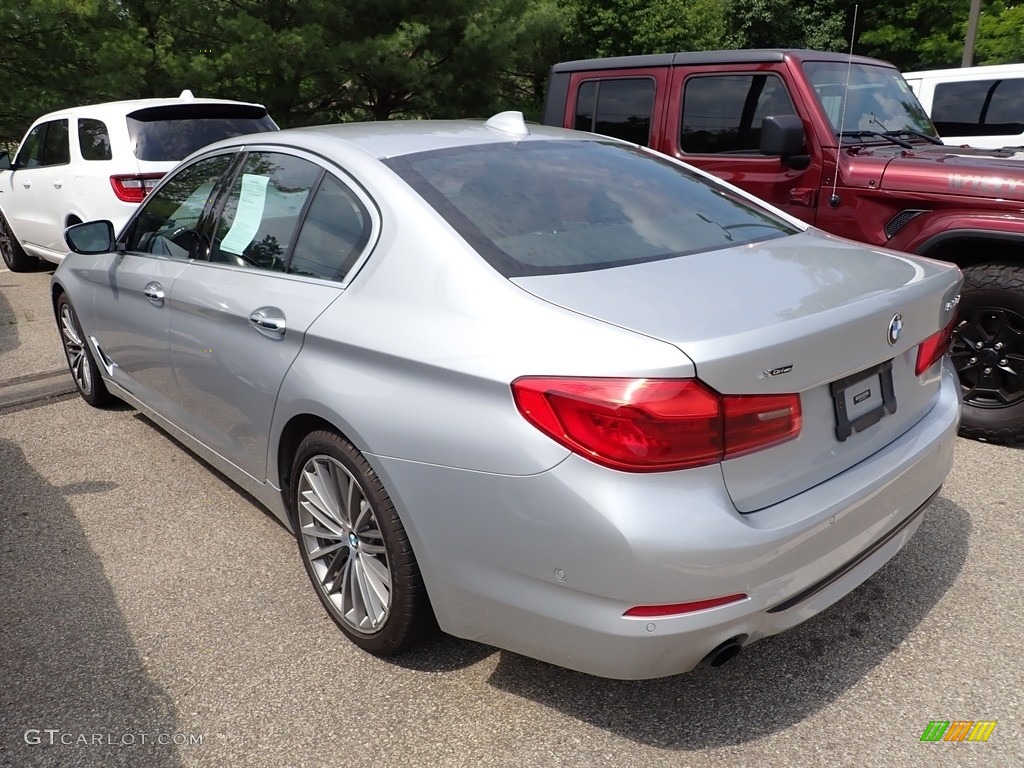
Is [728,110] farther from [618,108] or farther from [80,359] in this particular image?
[80,359]

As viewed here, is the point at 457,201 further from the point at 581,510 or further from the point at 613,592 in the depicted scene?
the point at 613,592

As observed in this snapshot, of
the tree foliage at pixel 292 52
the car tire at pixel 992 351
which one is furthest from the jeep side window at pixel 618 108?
the tree foliage at pixel 292 52

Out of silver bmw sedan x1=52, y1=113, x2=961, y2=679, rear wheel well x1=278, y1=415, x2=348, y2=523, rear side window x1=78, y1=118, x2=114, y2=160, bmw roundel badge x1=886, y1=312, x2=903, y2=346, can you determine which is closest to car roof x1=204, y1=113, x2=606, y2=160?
silver bmw sedan x1=52, y1=113, x2=961, y2=679

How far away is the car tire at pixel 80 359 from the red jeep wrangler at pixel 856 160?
352cm

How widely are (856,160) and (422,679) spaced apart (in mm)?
3504

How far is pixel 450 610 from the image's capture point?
2.30 meters

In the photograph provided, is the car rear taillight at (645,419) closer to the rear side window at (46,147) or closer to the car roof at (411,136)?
the car roof at (411,136)

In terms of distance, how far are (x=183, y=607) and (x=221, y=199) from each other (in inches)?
62.0

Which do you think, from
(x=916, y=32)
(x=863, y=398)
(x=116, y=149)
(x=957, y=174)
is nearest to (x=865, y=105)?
(x=957, y=174)

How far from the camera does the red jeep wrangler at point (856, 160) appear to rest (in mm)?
4090

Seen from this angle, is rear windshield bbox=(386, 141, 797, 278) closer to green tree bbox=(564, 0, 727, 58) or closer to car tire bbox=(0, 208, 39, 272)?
car tire bbox=(0, 208, 39, 272)

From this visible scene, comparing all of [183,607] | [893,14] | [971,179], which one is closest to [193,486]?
[183,607]

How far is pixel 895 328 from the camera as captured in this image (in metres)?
2.27

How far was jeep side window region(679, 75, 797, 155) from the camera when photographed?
4910 mm
